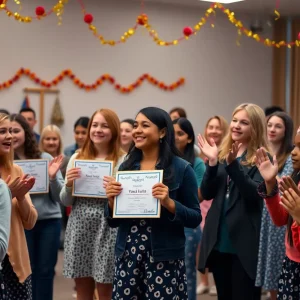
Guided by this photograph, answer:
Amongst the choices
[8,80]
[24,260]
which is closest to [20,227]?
[24,260]

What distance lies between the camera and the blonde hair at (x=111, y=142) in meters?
4.37

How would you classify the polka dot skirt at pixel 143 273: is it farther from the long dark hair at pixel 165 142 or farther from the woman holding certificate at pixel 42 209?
the woman holding certificate at pixel 42 209

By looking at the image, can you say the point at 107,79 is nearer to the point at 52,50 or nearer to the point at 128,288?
the point at 52,50

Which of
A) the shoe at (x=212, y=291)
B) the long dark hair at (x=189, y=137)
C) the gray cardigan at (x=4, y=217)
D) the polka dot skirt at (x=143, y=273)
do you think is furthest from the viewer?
the shoe at (x=212, y=291)

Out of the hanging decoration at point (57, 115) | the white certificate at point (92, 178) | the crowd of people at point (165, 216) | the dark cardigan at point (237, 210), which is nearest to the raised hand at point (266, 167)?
the crowd of people at point (165, 216)

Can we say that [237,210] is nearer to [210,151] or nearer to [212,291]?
[210,151]

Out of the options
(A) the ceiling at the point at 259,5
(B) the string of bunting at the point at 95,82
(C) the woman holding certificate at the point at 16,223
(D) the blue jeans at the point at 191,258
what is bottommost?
(D) the blue jeans at the point at 191,258

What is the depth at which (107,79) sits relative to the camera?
10.0 metres

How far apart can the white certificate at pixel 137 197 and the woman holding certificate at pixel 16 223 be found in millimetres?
479

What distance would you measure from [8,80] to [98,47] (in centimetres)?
151

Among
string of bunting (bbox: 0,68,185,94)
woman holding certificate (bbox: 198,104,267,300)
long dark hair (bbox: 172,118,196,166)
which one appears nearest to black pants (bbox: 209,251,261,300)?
woman holding certificate (bbox: 198,104,267,300)

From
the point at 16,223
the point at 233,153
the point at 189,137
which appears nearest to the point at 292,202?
the point at 233,153

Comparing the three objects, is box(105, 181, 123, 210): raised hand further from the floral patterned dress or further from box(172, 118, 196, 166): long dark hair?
box(172, 118, 196, 166): long dark hair

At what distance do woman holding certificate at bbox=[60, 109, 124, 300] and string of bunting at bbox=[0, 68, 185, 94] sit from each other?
5.25 metres
